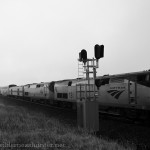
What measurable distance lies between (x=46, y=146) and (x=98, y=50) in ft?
17.6

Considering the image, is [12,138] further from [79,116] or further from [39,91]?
[39,91]

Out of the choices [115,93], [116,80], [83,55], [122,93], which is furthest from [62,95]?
[83,55]

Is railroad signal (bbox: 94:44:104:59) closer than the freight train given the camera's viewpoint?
Yes

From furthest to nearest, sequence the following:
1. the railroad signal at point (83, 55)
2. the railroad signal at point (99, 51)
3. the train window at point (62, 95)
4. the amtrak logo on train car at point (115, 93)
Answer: the train window at point (62, 95) → the amtrak logo on train car at point (115, 93) → the railroad signal at point (83, 55) → the railroad signal at point (99, 51)

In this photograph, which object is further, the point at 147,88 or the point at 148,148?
the point at 147,88

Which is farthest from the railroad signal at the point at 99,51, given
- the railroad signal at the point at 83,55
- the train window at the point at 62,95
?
the train window at the point at 62,95

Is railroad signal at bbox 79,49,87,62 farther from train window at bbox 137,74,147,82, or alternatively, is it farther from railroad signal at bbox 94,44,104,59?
train window at bbox 137,74,147,82

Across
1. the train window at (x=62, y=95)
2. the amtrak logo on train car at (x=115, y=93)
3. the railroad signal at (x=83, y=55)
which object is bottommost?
the train window at (x=62, y=95)

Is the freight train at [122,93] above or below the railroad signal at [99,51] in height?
below

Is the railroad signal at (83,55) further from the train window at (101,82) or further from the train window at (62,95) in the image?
the train window at (62,95)

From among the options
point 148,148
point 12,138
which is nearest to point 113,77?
point 148,148

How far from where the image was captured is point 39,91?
32781 millimetres

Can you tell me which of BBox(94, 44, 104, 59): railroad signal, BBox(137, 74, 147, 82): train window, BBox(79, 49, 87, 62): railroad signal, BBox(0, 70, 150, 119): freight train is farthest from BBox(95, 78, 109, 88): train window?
BBox(94, 44, 104, 59): railroad signal

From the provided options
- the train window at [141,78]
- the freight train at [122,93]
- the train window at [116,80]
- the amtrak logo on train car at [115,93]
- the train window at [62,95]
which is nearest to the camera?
the freight train at [122,93]
